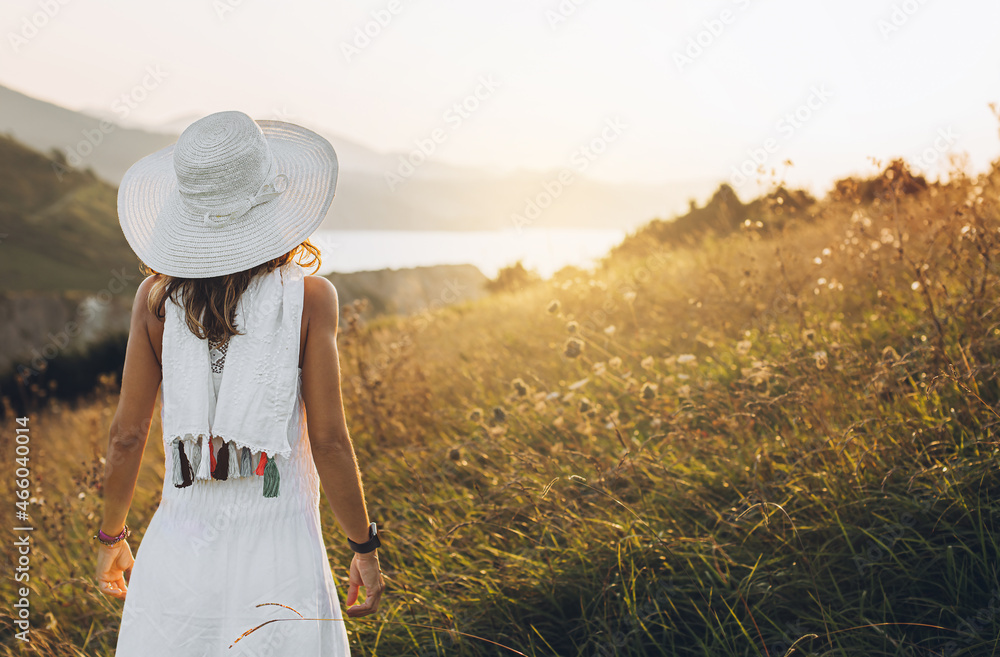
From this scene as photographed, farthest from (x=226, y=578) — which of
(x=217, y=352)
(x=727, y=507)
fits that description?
(x=727, y=507)

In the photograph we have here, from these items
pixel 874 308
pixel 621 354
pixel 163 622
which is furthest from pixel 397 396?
pixel 874 308

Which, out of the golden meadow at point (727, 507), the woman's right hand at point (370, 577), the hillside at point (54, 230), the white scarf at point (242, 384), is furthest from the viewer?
the hillside at point (54, 230)

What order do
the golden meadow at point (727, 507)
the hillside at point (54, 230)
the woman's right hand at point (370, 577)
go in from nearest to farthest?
the woman's right hand at point (370, 577) < the golden meadow at point (727, 507) < the hillside at point (54, 230)

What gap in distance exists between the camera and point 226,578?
1371 millimetres

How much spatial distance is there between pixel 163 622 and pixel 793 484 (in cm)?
207

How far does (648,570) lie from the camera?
198 cm

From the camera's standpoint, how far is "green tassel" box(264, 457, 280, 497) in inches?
54.7

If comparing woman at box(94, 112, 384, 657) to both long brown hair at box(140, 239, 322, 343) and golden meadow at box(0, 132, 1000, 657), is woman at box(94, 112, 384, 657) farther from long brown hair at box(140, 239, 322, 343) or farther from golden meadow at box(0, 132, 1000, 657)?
golden meadow at box(0, 132, 1000, 657)

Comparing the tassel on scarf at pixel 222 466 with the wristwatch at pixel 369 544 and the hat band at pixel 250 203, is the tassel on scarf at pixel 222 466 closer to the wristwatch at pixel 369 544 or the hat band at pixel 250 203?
the wristwatch at pixel 369 544

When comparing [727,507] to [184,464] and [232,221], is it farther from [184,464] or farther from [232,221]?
[232,221]

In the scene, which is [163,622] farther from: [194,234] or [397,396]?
[397,396]

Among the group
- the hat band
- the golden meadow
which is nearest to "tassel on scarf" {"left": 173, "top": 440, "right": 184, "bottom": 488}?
the golden meadow

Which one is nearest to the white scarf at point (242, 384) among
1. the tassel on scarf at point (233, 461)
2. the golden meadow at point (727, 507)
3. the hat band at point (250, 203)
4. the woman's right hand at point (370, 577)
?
the tassel on scarf at point (233, 461)

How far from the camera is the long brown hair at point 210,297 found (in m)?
1.36
